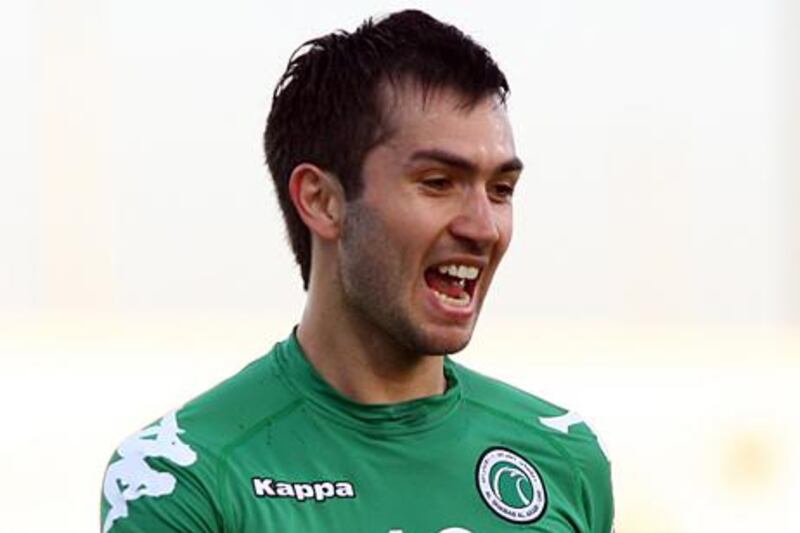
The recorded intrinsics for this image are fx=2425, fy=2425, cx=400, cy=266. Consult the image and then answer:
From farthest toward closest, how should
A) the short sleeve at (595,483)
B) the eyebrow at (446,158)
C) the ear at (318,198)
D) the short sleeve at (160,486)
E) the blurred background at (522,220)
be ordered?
the blurred background at (522,220) < the short sleeve at (595,483) < the ear at (318,198) < the eyebrow at (446,158) < the short sleeve at (160,486)

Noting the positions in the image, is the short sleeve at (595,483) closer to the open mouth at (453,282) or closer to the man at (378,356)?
the man at (378,356)

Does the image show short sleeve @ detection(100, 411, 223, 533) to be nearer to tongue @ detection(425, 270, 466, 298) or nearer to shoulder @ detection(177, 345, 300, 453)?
shoulder @ detection(177, 345, 300, 453)

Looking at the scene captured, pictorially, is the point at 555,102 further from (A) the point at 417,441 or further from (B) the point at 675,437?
(A) the point at 417,441

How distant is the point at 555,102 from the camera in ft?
35.8

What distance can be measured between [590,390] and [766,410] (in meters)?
0.80

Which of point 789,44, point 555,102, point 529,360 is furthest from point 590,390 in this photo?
point 789,44

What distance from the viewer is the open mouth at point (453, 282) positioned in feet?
10.7

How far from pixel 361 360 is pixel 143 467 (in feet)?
1.14

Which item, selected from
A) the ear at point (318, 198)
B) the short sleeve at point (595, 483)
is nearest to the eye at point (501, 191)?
the ear at point (318, 198)

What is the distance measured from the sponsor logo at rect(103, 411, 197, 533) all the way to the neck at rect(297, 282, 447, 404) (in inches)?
9.3

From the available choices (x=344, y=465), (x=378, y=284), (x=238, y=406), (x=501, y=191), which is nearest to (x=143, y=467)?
(x=238, y=406)

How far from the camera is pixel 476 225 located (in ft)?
10.6

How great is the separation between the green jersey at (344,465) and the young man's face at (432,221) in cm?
15

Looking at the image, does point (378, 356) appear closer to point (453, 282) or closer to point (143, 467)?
point (453, 282)
